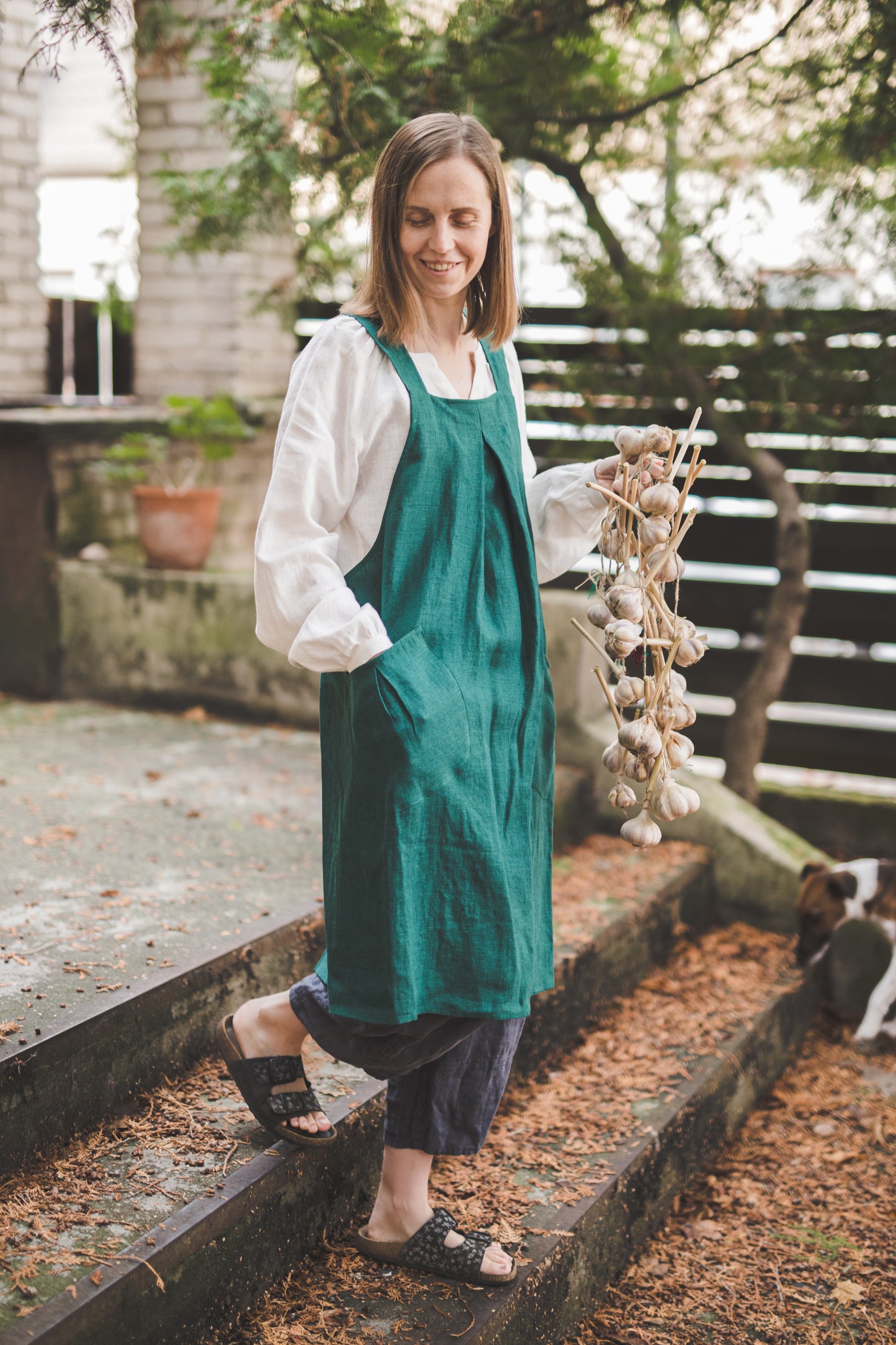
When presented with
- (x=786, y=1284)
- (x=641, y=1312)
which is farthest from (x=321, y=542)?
(x=786, y=1284)

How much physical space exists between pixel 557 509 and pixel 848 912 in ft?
7.27

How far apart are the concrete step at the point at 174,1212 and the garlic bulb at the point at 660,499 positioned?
1330 mm

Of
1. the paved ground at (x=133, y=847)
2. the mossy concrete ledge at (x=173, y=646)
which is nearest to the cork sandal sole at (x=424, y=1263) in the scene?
the paved ground at (x=133, y=847)

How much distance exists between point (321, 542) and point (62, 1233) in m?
1.19

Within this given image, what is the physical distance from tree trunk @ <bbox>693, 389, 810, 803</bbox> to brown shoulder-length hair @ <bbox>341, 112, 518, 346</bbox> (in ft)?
9.15

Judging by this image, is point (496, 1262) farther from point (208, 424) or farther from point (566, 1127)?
point (208, 424)

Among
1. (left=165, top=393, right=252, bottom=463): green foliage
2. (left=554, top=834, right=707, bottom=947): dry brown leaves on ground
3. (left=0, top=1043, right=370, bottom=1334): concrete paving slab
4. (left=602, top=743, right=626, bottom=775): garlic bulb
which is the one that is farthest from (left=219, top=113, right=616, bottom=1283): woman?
(left=165, top=393, right=252, bottom=463): green foliage

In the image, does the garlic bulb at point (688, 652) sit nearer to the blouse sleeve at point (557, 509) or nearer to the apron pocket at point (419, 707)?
the blouse sleeve at point (557, 509)

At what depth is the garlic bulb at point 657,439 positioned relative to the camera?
6.59 feet

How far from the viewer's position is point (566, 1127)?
279cm

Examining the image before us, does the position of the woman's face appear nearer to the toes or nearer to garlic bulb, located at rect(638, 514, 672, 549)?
garlic bulb, located at rect(638, 514, 672, 549)

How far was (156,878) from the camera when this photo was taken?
3080 millimetres

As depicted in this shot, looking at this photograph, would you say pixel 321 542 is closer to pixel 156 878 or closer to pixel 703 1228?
pixel 156 878

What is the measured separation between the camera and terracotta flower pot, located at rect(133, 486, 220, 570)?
4945 mm
